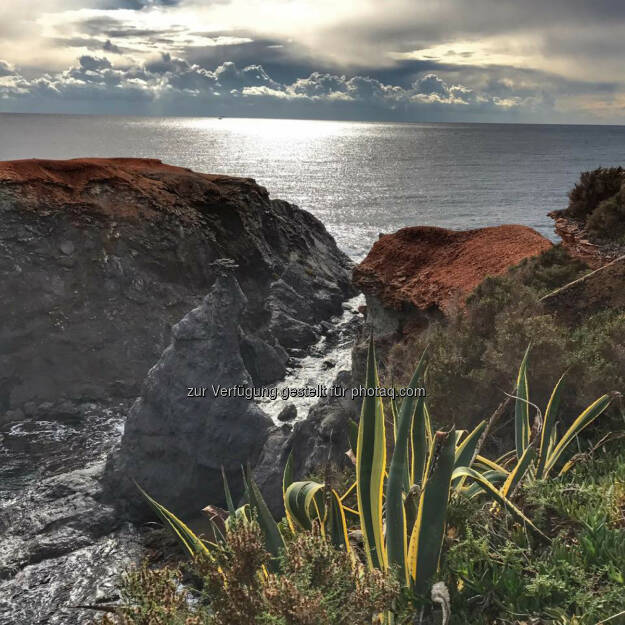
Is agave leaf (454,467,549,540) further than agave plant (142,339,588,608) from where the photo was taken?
Yes

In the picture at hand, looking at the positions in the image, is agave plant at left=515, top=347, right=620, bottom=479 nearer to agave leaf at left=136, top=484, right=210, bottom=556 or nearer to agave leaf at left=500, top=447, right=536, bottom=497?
agave leaf at left=500, top=447, right=536, bottom=497

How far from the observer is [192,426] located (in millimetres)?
11945

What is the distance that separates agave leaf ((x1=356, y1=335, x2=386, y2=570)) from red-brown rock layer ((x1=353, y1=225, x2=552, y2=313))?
6847mm

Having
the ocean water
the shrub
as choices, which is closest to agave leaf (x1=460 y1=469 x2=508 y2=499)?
the shrub

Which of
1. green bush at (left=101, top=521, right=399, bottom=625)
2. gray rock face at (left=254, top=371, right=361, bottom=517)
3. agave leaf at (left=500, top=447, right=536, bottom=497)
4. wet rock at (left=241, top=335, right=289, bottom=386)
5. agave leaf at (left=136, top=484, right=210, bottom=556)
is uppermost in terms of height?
green bush at (left=101, top=521, right=399, bottom=625)

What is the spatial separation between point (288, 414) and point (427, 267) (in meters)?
6.64

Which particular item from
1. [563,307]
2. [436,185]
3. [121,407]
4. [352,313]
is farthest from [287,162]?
[563,307]

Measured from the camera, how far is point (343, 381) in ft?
49.8

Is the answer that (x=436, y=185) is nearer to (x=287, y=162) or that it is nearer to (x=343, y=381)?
(x=287, y=162)

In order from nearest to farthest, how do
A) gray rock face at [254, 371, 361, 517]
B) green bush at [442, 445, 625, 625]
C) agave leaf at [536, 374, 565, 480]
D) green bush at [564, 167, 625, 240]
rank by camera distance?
1. green bush at [442, 445, 625, 625]
2. agave leaf at [536, 374, 565, 480]
3. green bush at [564, 167, 625, 240]
4. gray rock face at [254, 371, 361, 517]

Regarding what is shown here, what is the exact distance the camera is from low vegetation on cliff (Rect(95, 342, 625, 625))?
7.31 ft

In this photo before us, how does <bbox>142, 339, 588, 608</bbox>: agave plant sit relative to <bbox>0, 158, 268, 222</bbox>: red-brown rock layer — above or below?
below

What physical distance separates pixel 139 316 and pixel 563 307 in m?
16.3

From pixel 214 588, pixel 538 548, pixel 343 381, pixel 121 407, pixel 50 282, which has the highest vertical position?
pixel 214 588
